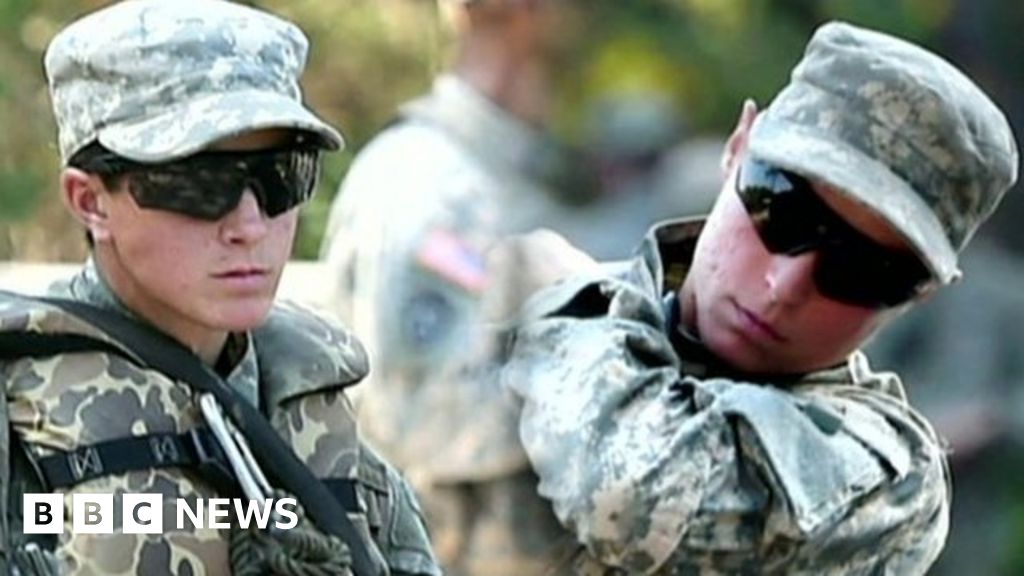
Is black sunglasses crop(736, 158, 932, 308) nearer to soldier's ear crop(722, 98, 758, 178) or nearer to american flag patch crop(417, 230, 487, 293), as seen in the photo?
soldier's ear crop(722, 98, 758, 178)

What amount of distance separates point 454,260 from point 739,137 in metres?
0.34

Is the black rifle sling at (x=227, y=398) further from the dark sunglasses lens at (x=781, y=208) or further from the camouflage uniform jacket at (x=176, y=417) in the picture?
the dark sunglasses lens at (x=781, y=208)

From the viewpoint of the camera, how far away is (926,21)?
2.48 meters

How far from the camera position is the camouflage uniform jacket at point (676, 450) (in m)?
2.33

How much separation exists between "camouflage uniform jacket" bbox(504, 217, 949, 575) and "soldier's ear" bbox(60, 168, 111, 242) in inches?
13.8

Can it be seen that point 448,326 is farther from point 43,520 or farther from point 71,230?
point 71,230

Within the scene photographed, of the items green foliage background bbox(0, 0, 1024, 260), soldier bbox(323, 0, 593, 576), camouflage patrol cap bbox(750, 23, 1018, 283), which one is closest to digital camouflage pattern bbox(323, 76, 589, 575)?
soldier bbox(323, 0, 593, 576)

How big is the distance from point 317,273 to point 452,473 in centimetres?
85

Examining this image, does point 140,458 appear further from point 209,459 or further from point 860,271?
point 860,271

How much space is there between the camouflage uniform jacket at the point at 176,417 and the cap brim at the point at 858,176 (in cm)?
36

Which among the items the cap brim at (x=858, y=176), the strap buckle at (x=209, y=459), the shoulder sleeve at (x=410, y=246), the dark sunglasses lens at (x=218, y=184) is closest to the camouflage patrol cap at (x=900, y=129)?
the cap brim at (x=858, y=176)

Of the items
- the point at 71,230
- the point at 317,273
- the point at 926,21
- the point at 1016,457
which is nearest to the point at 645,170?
the point at 926,21

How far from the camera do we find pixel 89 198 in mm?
2250

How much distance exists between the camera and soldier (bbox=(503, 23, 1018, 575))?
2334mm
